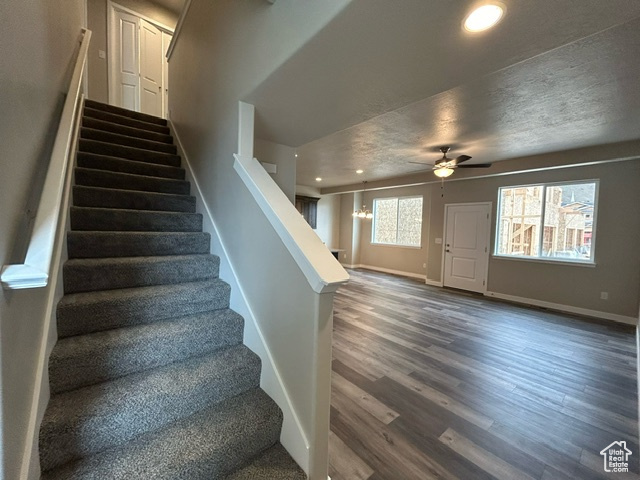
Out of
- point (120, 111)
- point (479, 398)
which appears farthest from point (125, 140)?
point (479, 398)

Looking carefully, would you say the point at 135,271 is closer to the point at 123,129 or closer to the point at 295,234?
the point at 295,234

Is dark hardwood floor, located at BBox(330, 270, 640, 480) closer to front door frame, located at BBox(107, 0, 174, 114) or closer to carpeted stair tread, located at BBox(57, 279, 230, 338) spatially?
carpeted stair tread, located at BBox(57, 279, 230, 338)

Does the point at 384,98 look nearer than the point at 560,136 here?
Yes

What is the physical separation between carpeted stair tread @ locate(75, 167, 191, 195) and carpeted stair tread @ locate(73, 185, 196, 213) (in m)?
0.12

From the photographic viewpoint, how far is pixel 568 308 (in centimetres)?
436

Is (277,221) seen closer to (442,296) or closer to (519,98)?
(519,98)

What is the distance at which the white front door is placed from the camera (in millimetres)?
5387

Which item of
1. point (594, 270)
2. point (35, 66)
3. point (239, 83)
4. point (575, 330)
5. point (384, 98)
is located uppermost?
point (239, 83)

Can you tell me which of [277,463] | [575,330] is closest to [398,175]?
[575,330]

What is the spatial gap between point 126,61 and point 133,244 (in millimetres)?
4488

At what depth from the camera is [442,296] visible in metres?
5.16

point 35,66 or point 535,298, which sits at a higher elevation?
point 35,66

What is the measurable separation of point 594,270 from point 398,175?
12.3 ft

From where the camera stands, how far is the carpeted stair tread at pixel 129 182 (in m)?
2.13
